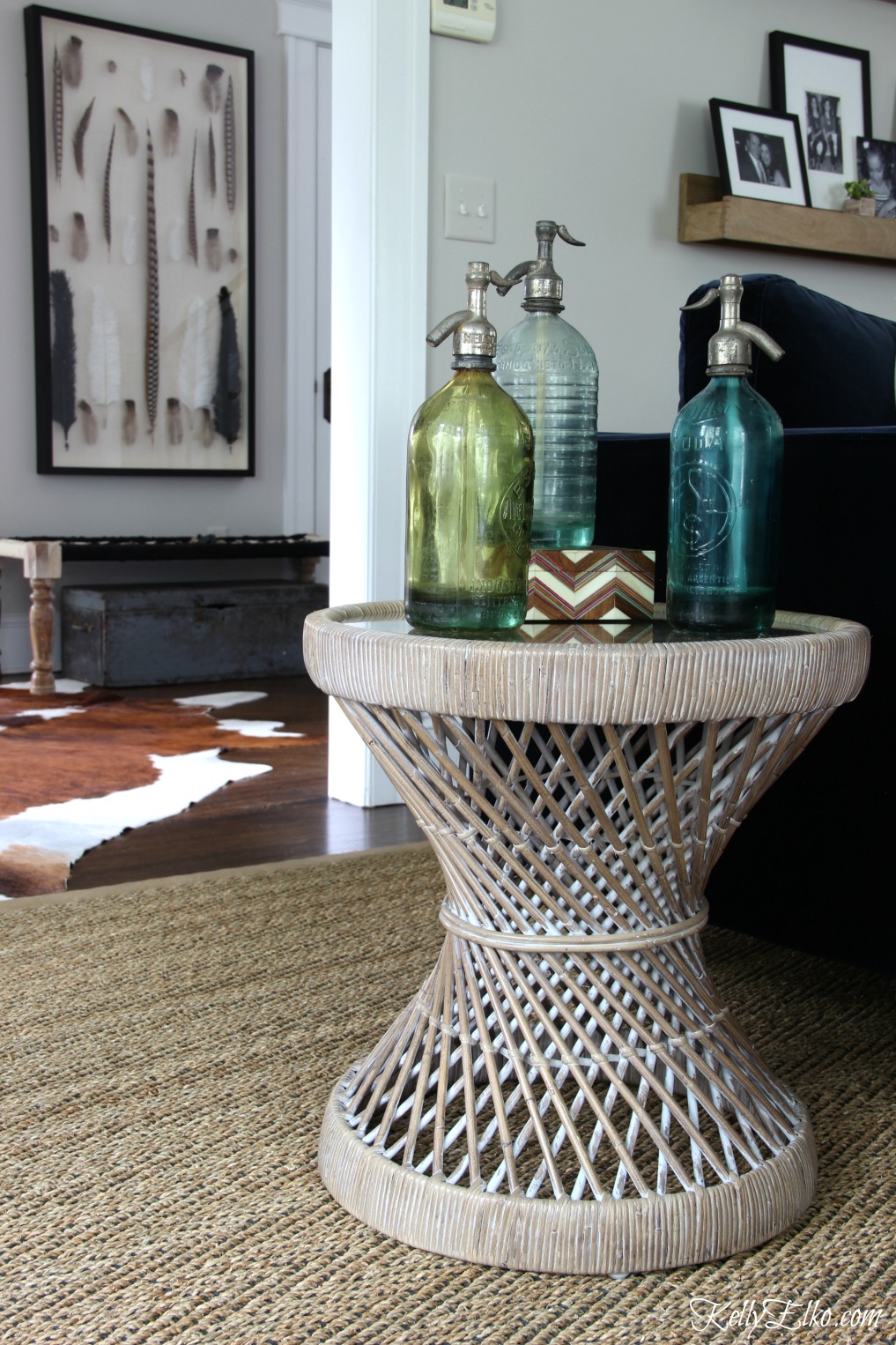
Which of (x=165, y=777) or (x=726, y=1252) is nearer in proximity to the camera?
(x=726, y=1252)

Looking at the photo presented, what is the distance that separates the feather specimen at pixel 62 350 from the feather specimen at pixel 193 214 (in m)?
0.50

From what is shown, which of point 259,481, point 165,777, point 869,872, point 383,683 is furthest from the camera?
point 259,481

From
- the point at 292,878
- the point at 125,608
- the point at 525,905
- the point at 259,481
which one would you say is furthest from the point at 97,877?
the point at 259,481

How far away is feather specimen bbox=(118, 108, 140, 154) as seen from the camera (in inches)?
182

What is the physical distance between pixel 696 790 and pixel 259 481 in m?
4.21

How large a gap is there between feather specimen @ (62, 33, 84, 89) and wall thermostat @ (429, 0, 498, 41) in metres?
2.42

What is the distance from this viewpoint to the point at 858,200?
3355 mm

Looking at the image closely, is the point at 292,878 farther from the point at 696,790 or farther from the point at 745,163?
the point at 745,163

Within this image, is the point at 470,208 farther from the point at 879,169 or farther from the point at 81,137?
the point at 81,137

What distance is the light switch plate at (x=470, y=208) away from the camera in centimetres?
263

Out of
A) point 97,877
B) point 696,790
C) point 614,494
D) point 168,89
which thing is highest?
point 168,89

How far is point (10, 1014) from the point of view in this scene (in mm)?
1611

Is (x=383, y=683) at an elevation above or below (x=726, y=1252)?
above

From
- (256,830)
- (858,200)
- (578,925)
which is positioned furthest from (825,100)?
(578,925)
